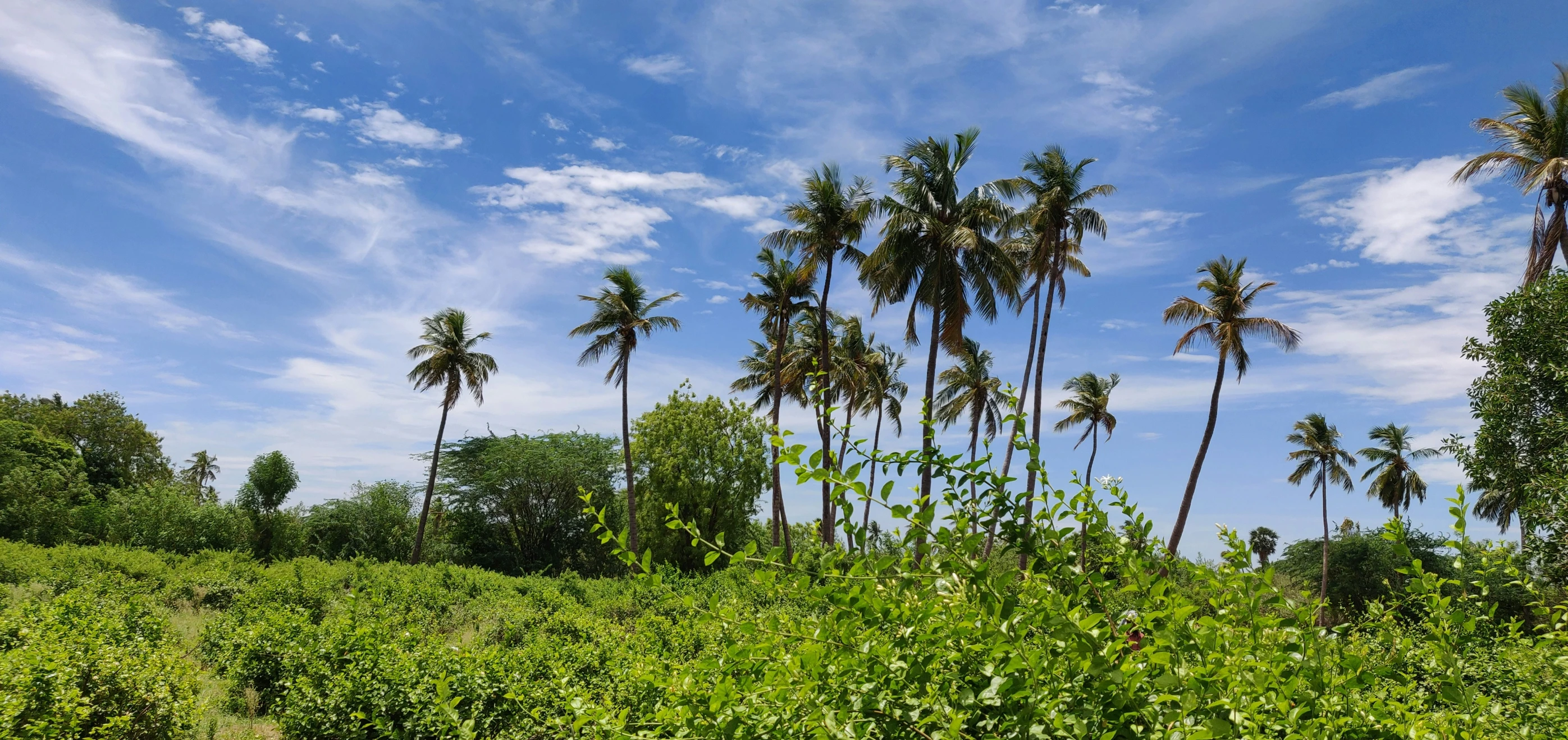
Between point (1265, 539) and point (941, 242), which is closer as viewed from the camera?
point (941, 242)

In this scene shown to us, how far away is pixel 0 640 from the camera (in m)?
7.94

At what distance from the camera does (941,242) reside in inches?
746

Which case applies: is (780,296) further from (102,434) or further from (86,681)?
(102,434)

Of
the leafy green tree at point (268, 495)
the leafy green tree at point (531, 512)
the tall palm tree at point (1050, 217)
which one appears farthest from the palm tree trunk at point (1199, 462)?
the leafy green tree at point (268, 495)

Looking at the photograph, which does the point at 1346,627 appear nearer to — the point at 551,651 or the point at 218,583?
the point at 551,651

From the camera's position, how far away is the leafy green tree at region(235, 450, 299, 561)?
33062 mm

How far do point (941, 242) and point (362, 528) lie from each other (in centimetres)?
2973

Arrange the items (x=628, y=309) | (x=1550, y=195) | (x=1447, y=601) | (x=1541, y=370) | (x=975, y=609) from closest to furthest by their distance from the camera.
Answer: (x=1447, y=601) → (x=975, y=609) → (x=1541, y=370) → (x=1550, y=195) → (x=628, y=309)

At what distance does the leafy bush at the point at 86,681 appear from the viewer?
5383 mm

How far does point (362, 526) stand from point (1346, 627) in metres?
39.3

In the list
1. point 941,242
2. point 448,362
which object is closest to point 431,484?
point 448,362

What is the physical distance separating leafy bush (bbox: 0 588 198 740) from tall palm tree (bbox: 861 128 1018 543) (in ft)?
49.7

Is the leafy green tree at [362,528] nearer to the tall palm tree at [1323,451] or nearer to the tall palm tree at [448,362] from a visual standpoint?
the tall palm tree at [448,362]

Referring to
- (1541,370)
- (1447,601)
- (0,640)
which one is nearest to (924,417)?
(1447,601)
